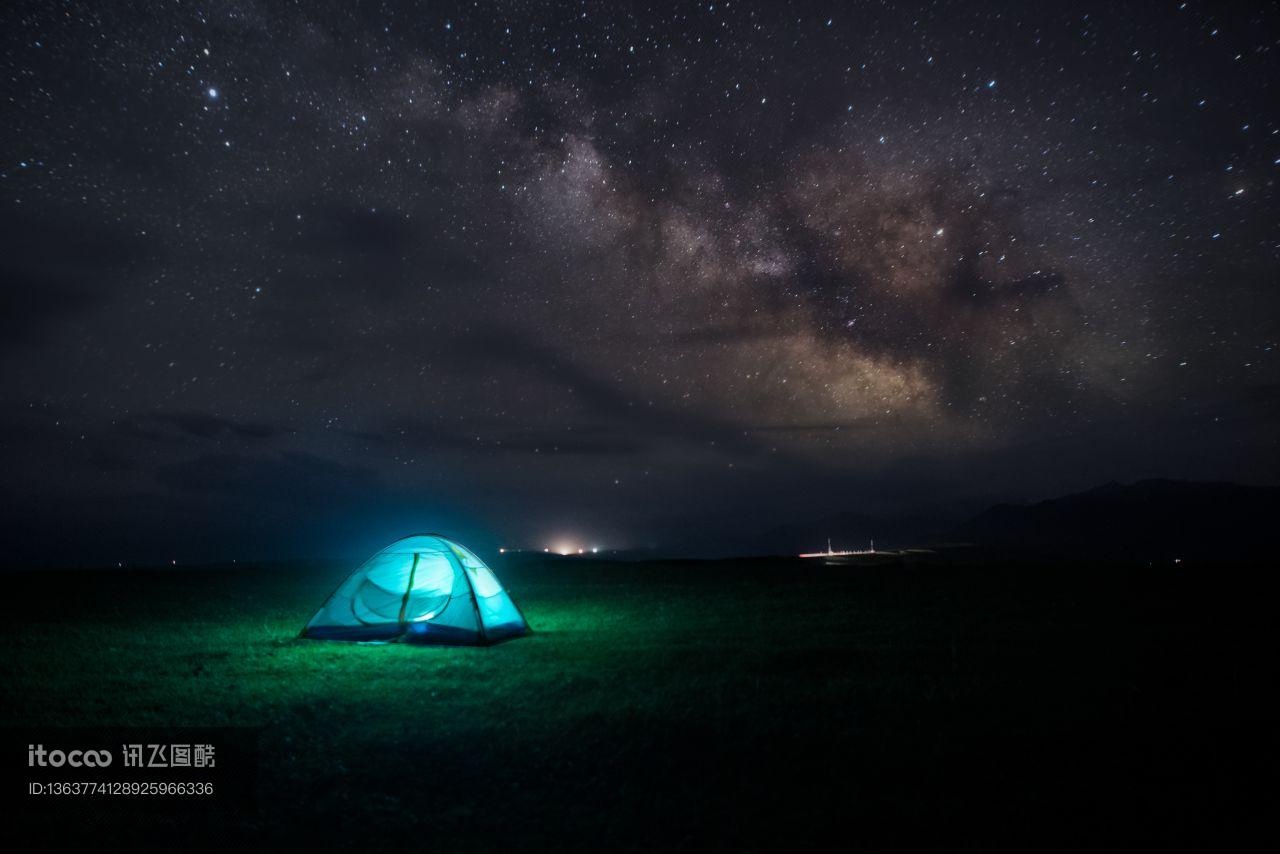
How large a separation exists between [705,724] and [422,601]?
28.6 feet

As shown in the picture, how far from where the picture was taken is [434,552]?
16.0 meters

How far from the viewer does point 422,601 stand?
1551 centimetres

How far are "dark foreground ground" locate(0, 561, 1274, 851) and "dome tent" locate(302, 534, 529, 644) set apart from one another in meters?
0.69

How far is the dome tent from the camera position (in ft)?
48.8

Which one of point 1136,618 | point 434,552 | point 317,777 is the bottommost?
point 1136,618

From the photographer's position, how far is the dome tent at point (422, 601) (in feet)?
48.8

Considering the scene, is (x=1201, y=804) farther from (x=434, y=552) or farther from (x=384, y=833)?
(x=434, y=552)

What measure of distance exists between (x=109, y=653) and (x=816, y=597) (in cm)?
1941

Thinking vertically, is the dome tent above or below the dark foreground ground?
above

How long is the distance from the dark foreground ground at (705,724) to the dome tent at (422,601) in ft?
2.25

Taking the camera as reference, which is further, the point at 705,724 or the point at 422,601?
the point at 422,601

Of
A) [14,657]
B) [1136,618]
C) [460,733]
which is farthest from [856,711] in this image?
[14,657]

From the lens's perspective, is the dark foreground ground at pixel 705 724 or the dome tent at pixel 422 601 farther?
the dome tent at pixel 422 601

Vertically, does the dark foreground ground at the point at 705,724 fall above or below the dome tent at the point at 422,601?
below
